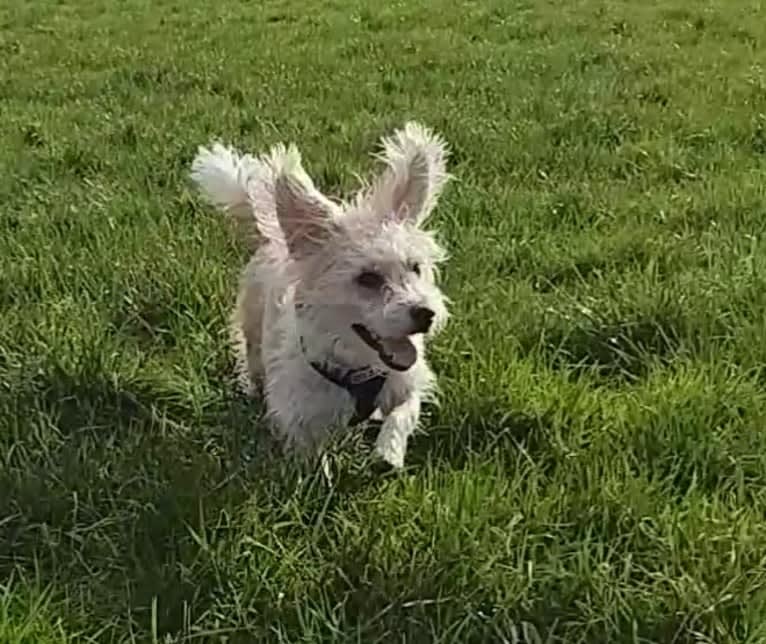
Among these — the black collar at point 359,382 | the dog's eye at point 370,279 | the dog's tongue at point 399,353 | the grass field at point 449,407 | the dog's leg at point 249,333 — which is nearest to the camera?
the grass field at point 449,407

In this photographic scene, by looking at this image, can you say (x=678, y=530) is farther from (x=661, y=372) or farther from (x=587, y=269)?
(x=587, y=269)

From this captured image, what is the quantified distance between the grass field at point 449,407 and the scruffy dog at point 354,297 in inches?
6.7

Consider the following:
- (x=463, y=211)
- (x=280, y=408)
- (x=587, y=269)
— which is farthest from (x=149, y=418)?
(x=463, y=211)

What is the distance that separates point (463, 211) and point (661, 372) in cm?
231

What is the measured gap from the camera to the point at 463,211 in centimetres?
688

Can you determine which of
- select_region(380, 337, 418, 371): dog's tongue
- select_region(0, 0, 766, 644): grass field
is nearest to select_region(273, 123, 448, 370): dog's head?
select_region(380, 337, 418, 371): dog's tongue

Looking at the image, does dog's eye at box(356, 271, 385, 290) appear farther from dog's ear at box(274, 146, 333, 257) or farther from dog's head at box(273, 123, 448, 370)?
dog's ear at box(274, 146, 333, 257)

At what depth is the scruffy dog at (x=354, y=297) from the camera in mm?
4309

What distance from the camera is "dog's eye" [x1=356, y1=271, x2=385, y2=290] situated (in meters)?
4.35

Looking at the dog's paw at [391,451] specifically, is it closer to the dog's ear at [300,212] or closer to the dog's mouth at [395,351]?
the dog's mouth at [395,351]

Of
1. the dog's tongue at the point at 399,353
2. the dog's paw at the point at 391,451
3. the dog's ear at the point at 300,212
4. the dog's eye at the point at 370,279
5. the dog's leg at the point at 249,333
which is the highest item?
the dog's ear at the point at 300,212

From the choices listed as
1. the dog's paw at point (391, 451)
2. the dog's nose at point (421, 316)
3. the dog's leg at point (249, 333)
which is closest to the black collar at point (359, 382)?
the dog's paw at point (391, 451)

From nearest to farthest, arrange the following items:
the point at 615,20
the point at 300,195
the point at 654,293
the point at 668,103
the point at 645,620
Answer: the point at 645,620 < the point at 300,195 < the point at 654,293 < the point at 668,103 < the point at 615,20

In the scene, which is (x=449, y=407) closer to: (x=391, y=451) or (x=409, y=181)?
(x=391, y=451)
